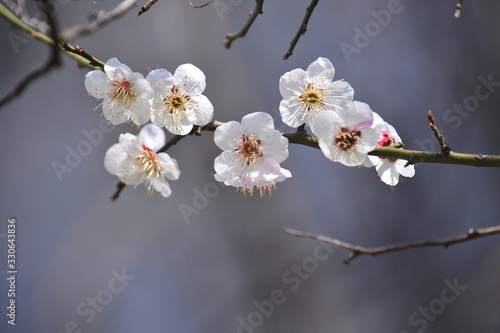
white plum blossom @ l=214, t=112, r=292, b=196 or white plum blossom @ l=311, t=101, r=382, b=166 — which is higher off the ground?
white plum blossom @ l=311, t=101, r=382, b=166

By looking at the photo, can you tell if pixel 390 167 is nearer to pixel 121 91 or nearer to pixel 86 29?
pixel 121 91

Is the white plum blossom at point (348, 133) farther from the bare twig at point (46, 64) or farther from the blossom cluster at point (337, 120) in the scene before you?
the bare twig at point (46, 64)

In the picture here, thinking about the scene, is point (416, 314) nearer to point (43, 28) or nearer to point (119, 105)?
point (119, 105)

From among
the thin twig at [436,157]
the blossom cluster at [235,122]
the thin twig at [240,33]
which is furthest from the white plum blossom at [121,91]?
the thin twig at [436,157]

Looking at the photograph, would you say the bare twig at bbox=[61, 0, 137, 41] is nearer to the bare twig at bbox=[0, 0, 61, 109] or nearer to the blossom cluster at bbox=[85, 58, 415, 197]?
the bare twig at bbox=[0, 0, 61, 109]

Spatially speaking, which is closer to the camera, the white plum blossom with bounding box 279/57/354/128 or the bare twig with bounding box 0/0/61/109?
the bare twig with bounding box 0/0/61/109

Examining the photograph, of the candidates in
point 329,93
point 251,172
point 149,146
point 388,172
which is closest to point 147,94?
point 149,146

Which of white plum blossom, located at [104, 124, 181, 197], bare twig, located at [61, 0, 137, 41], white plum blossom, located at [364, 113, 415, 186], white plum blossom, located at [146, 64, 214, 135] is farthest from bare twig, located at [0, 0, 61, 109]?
white plum blossom, located at [364, 113, 415, 186]

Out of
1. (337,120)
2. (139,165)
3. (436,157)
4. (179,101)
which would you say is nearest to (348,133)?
(337,120)

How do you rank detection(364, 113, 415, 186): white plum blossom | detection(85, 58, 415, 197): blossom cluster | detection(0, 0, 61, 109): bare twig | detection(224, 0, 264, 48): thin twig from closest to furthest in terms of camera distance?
detection(0, 0, 61, 109): bare twig < detection(224, 0, 264, 48): thin twig < detection(85, 58, 415, 197): blossom cluster < detection(364, 113, 415, 186): white plum blossom
